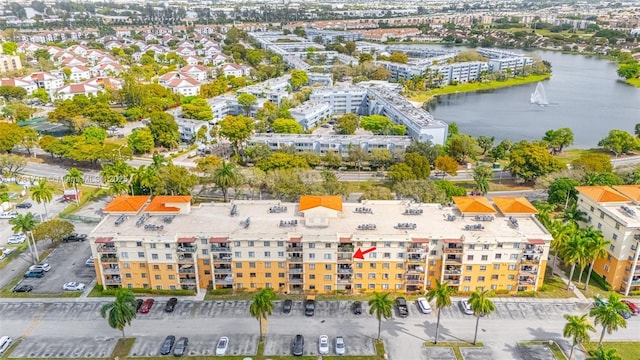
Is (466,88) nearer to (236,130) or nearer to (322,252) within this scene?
(236,130)

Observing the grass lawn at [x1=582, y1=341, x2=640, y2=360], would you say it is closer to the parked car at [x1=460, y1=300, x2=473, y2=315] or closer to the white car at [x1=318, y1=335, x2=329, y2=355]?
the parked car at [x1=460, y1=300, x2=473, y2=315]

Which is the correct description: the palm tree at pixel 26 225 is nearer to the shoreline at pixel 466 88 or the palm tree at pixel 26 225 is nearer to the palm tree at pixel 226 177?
the palm tree at pixel 226 177

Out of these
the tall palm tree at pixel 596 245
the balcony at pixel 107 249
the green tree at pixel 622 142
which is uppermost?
the tall palm tree at pixel 596 245

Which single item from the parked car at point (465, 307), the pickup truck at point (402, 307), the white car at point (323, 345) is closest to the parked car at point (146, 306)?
the white car at point (323, 345)

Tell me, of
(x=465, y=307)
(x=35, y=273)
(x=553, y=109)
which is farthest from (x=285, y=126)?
(x=553, y=109)

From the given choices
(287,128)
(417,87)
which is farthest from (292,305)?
(417,87)
